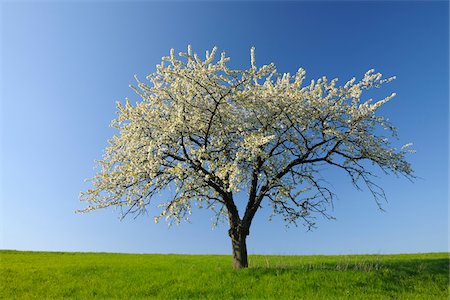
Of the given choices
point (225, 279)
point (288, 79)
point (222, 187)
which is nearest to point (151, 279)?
point (225, 279)

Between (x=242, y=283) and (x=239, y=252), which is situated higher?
(x=239, y=252)

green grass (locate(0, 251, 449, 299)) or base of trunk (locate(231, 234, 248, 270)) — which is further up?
base of trunk (locate(231, 234, 248, 270))

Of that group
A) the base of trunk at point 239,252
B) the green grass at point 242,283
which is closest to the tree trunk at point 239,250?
the base of trunk at point 239,252

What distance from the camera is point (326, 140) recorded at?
1983 cm

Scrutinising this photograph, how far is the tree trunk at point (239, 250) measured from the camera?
19250 mm

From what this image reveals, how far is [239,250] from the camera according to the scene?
1934 cm

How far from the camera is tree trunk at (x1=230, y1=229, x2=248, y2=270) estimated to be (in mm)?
19250

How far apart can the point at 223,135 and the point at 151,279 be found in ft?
25.2

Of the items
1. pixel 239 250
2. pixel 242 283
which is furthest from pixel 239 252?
pixel 242 283

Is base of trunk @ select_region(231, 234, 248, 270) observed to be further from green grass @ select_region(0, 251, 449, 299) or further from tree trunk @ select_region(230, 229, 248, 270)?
green grass @ select_region(0, 251, 449, 299)

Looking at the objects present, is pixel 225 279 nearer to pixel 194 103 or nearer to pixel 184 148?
pixel 184 148

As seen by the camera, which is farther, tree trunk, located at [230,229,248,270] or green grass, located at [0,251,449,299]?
tree trunk, located at [230,229,248,270]

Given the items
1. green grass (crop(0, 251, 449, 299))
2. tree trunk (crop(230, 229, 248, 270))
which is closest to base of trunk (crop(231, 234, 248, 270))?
tree trunk (crop(230, 229, 248, 270))

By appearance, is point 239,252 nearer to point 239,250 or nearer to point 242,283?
point 239,250
